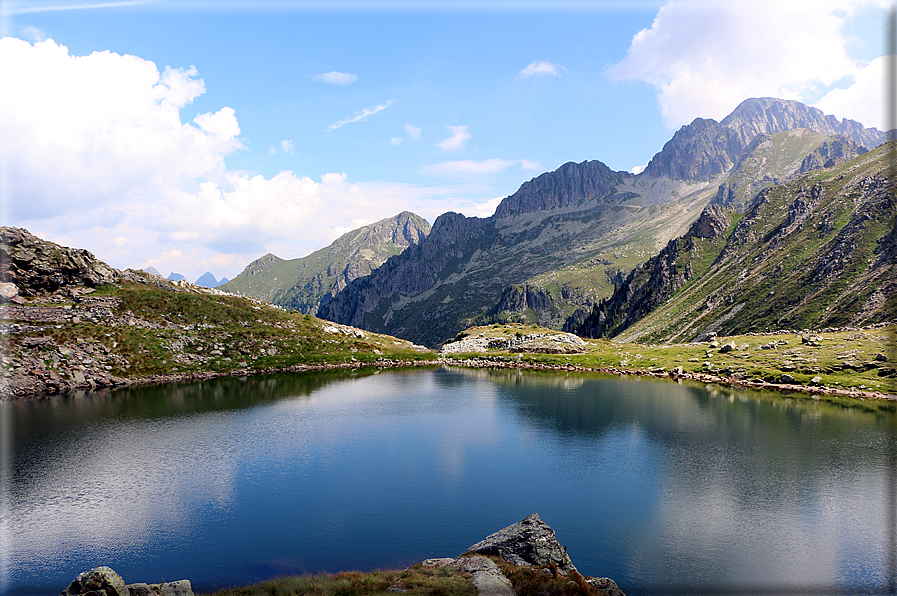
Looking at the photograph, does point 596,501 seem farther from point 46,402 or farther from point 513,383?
point 46,402

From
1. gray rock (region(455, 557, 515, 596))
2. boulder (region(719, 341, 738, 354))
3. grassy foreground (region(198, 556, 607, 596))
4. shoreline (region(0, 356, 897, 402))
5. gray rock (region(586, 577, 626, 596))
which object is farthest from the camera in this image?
boulder (region(719, 341, 738, 354))

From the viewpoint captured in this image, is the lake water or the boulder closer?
the lake water

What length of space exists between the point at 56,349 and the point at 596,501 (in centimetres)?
12756

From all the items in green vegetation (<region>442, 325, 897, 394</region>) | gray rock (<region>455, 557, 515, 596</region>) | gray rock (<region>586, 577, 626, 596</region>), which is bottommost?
gray rock (<region>586, 577, 626, 596</region>)

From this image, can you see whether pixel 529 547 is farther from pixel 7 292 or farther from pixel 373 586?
pixel 7 292

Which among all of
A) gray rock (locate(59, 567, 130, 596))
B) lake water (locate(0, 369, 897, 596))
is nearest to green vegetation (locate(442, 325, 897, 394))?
lake water (locate(0, 369, 897, 596))

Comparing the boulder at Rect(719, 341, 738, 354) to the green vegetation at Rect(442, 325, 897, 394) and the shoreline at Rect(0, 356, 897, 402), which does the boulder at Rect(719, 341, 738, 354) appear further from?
the shoreline at Rect(0, 356, 897, 402)

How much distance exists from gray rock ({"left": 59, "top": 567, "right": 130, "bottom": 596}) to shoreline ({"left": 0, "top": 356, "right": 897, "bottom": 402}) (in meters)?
102

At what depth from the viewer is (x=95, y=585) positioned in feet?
74.4

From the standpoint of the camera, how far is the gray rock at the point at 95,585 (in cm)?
2252

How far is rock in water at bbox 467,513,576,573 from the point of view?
31038 mm

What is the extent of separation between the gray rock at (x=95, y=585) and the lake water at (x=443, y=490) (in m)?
11.5

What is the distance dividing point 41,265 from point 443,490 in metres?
145

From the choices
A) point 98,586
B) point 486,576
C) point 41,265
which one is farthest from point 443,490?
point 41,265
